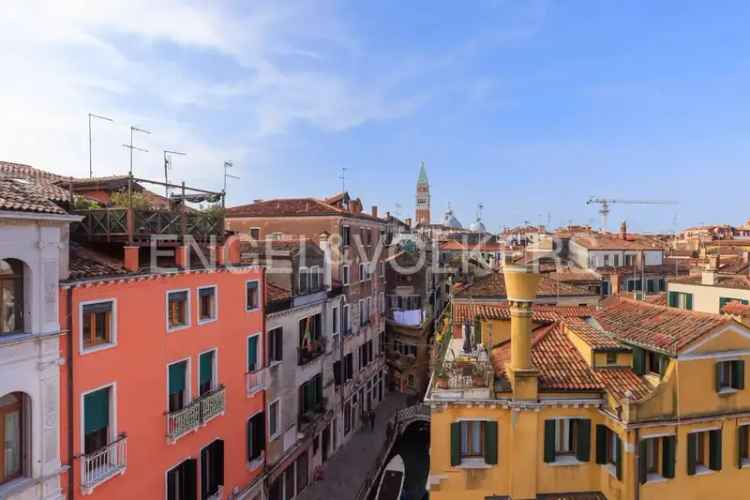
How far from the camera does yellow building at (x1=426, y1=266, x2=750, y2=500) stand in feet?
36.3

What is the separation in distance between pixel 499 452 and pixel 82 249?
1132cm

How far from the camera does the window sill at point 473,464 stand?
1149 centimetres

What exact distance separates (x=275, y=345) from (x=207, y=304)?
4609 millimetres

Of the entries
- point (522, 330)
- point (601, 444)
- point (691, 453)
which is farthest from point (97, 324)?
point (691, 453)

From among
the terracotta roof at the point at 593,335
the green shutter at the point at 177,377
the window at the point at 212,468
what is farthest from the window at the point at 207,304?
the terracotta roof at the point at 593,335

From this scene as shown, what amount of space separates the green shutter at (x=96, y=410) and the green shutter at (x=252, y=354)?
5.84 m

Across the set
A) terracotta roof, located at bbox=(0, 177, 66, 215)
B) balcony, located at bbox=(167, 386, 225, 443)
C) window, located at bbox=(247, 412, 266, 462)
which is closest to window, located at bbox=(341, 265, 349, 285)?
window, located at bbox=(247, 412, 266, 462)

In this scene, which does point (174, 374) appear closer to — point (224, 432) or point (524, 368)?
point (224, 432)

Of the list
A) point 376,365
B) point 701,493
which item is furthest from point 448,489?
point 376,365

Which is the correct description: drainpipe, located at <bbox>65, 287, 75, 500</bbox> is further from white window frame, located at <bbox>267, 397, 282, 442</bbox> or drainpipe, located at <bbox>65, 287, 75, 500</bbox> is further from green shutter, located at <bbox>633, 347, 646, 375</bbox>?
green shutter, located at <bbox>633, 347, 646, 375</bbox>

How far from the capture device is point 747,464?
11789 mm

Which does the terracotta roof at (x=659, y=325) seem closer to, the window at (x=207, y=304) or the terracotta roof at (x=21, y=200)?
the window at (x=207, y=304)

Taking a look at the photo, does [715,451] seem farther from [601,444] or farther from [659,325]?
[659,325]

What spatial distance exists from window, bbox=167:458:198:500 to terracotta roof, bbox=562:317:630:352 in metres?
11.4
